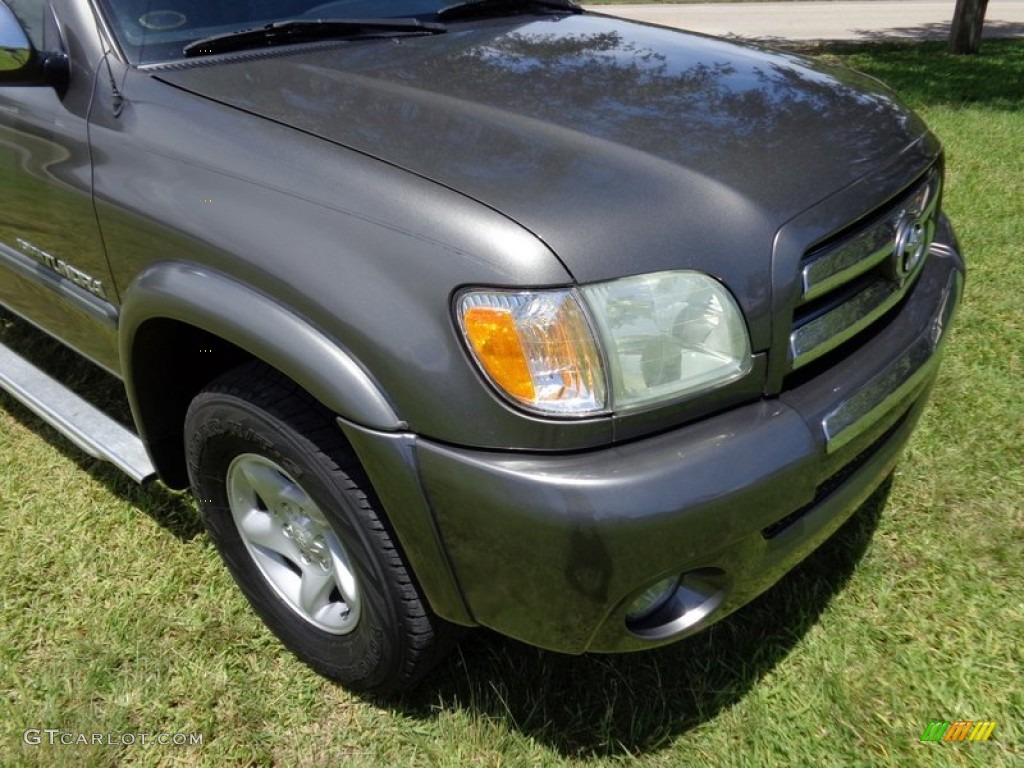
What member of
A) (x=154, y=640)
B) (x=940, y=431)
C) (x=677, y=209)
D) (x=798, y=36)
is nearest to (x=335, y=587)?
(x=154, y=640)

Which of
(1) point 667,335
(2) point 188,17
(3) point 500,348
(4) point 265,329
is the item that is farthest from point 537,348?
(2) point 188,17

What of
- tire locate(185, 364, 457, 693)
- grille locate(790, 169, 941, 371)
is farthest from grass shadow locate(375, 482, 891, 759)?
grille locate(790, 169, 941, 371)

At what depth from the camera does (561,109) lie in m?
1.99

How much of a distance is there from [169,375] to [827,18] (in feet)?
50.3

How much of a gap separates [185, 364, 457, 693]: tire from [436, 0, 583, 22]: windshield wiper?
1.34 m

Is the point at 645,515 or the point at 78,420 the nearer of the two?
the point at 645,515

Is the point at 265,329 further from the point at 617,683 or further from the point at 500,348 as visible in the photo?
the point at 617,683

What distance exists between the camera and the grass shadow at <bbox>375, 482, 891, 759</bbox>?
2121 mm

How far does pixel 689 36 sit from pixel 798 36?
11.1 metres

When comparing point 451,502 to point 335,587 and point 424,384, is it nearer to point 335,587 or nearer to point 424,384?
point 424,384

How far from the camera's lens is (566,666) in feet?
7.48

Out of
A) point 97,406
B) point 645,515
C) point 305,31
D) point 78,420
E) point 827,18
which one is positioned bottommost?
point 827,18

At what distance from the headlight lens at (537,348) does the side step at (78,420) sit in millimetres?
1260

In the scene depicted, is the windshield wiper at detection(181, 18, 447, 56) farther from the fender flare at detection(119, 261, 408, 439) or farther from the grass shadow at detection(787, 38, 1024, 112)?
the grass shadow at detection(787, 38, 1024, 112)
